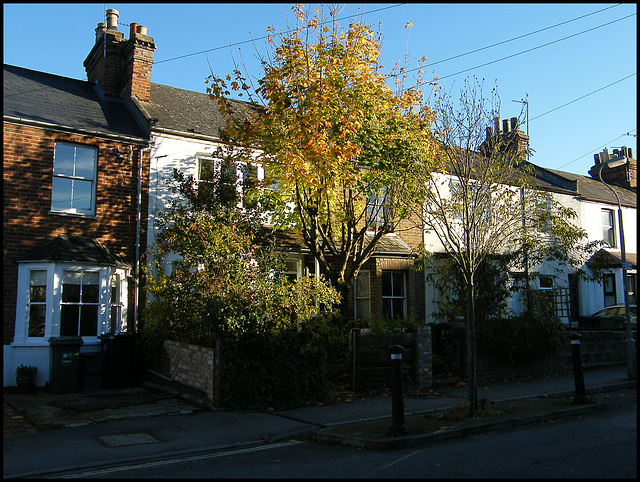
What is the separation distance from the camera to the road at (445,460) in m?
5.76

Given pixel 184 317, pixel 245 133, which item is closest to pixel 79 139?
pixel 245 133

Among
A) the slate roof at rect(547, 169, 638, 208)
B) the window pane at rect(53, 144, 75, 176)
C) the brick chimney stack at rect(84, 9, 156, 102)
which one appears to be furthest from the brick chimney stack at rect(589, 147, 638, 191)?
the window pane at rect(53, 144, 75, 176)

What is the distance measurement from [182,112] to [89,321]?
658cm

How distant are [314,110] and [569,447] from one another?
24.6 ft

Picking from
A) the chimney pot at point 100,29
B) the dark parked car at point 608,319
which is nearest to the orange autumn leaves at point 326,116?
the chimney pot at point 100,29

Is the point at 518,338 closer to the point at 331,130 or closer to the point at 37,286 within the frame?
the point at 331,130

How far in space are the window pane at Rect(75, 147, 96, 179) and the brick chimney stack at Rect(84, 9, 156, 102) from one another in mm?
2883

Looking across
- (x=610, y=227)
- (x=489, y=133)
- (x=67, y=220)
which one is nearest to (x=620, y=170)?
(x=610, y=227)

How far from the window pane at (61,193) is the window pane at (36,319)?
91.8 inches

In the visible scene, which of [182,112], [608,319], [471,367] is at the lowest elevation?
[471,367]

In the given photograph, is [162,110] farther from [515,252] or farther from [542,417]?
[542,417]

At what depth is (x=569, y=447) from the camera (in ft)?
21.9

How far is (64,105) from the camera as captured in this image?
47.2 ft

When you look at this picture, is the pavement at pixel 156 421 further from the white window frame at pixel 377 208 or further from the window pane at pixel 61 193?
the window pane at pixel 61 193
